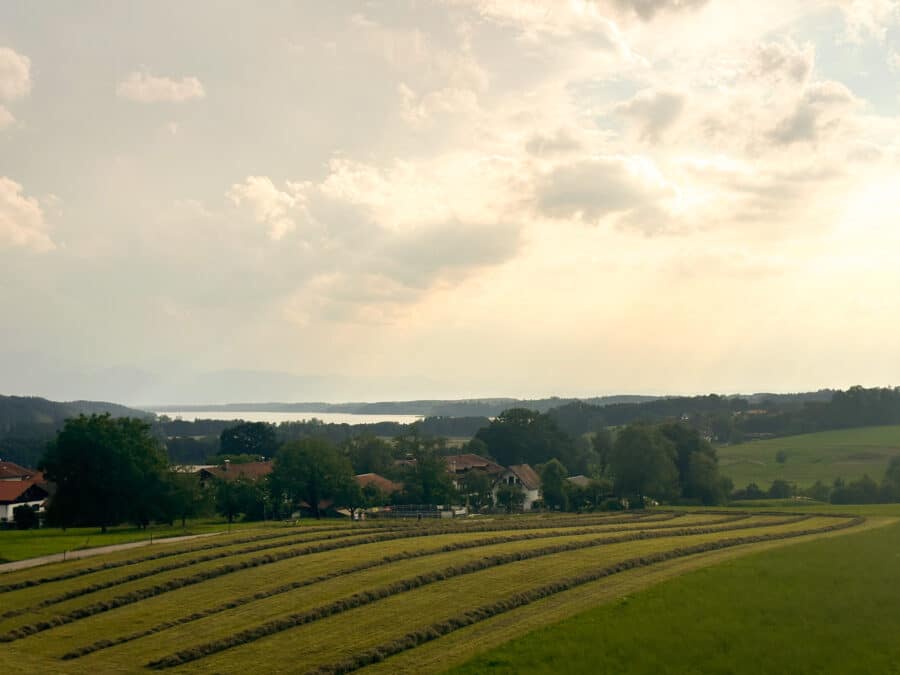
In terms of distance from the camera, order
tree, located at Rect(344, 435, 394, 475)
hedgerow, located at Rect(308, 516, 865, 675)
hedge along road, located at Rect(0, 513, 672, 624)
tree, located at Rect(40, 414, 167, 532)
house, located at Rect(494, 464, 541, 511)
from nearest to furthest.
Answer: hedgerow, located at Rect(308, 516, 865, 675)
hedge along road, located at Rect(0, 513, 672, 624)
tree, located at Rect(40, 414, 167, 532)
house, located at Rect(494, 464, 541, 511)
tree, located at Rect(344, 435, 394, 475)

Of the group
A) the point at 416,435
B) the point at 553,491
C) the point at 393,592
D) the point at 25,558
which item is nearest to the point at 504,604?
the point at 393,592

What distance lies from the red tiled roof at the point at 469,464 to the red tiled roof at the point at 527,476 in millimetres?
3094

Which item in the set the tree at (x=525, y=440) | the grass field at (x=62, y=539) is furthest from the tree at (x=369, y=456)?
the grass field at (x=62, y=539)

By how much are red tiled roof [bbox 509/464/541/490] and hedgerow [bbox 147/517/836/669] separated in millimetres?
69361

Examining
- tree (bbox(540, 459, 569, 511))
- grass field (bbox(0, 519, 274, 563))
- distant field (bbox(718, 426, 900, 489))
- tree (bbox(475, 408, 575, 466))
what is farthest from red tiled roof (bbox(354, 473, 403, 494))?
distant field (bbox(718, 426, 900, 489))

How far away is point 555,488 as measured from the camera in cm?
10481

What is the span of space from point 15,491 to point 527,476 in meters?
74.2

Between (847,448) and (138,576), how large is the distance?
145 m

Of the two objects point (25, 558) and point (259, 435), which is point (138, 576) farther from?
point (259, 435)

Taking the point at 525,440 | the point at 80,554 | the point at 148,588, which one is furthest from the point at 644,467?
the point at 148,588

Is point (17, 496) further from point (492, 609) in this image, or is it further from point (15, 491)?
point (492, 609)

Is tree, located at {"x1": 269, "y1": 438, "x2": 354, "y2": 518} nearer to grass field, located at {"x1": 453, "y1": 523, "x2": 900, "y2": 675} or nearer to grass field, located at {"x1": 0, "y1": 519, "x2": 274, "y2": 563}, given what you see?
grass field, located at {"x1": 0, "y1": 519, "x2": 274, "y2": 563}

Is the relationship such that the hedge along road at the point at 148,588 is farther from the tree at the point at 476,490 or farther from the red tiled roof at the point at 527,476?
the red tiled roof at the point at 527,476

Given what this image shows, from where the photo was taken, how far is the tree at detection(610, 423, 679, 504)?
104 metres
